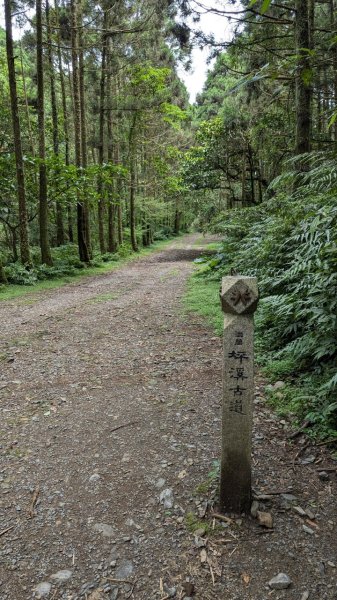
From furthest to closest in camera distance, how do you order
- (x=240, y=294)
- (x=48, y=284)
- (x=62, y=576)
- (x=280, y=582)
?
(x=48, y=284) < (x=240, y=294) < (x=62, y=576) < (x=280, y=582)

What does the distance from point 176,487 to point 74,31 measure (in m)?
15.6

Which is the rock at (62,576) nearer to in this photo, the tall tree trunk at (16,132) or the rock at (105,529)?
the rock at (105,529)

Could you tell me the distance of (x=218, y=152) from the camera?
17938mm

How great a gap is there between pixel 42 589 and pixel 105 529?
51 cm

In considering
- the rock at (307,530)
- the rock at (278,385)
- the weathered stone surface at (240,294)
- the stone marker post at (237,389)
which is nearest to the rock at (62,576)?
the stone marker post at (237,389)

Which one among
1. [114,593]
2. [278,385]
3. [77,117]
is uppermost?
[77,117]

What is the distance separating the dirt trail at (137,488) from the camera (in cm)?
221


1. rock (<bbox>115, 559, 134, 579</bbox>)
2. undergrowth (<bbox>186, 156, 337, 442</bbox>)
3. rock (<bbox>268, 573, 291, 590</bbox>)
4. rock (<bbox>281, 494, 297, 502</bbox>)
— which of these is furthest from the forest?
rock (<bbox>115, 559, 134, 579</bbox>)

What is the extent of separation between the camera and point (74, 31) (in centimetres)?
1330

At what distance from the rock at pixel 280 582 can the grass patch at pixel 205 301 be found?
424 centimetres

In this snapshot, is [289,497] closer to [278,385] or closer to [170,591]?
[170,591]

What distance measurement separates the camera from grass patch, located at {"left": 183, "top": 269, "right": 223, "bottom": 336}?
23.0ft

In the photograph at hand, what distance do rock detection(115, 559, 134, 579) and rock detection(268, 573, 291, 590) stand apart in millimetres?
834

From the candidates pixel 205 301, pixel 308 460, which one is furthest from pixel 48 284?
pixel 308 460
